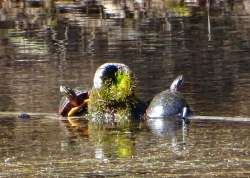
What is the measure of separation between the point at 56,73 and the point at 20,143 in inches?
206

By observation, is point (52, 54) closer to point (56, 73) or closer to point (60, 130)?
point (56, 73)

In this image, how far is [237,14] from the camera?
24.3 metres

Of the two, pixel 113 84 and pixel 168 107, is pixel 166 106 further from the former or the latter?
pixel 113 84

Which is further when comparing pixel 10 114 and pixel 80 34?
pixel 80 34

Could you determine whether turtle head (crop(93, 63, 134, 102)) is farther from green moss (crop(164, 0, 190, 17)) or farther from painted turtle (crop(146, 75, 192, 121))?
green moss (crop(164, 0, 190, 17))

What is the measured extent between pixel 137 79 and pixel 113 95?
9.48 ft

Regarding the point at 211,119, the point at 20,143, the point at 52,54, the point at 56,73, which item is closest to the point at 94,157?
the point at 20,143

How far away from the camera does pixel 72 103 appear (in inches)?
471

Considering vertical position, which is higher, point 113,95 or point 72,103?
point 113,95

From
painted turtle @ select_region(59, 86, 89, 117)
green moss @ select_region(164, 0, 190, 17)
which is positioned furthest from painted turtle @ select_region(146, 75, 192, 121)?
green moss @ select_region(164, 0, 190, 17)

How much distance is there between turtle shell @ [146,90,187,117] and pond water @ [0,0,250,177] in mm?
238

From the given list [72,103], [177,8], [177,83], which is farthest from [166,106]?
[177,8]

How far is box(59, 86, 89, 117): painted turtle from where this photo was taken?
39.1 feet

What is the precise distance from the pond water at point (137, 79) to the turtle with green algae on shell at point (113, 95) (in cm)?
30
